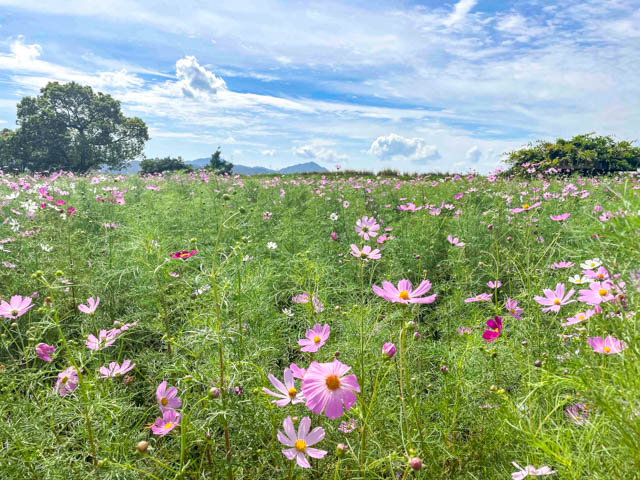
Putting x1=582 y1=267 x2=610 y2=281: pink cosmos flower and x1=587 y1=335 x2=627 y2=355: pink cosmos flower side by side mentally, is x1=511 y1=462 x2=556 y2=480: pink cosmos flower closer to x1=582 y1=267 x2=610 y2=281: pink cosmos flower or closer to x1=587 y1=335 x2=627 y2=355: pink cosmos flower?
x1=587 y1=335 x2=627 y2=355: pink cosmos flower

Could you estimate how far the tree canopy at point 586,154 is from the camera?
10.6 meters

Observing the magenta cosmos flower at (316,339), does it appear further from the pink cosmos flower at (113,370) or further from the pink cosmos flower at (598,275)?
the pink cosmos flower at (598,275)

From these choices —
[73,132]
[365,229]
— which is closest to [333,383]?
[365,229]

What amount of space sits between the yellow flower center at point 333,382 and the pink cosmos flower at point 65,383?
88 centimetres

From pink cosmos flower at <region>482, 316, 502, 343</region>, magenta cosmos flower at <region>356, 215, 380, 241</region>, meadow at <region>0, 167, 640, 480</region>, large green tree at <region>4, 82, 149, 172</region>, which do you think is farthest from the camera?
large green tree at <region>4, 82, 149, 172</region>

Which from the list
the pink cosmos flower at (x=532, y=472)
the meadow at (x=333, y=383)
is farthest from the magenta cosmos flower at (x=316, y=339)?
the pink cosmos flower at (x=532, y=472)

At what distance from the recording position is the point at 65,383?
1.19 metres

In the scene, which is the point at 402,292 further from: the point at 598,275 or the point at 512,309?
the point at 512,309

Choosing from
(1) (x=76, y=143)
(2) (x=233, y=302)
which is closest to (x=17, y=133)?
(1) (x=76, y=143)

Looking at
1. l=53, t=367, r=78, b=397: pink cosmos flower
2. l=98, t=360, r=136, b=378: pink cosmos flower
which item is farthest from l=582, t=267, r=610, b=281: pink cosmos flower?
l=53, t=367, r=78, b=397: pink cosmos flower

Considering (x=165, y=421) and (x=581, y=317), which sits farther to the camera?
(x=581, y=317)

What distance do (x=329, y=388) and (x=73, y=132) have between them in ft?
116

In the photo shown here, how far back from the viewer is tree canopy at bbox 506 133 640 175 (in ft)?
34.9

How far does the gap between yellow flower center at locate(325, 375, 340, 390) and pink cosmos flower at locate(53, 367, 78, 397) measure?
883 mm
